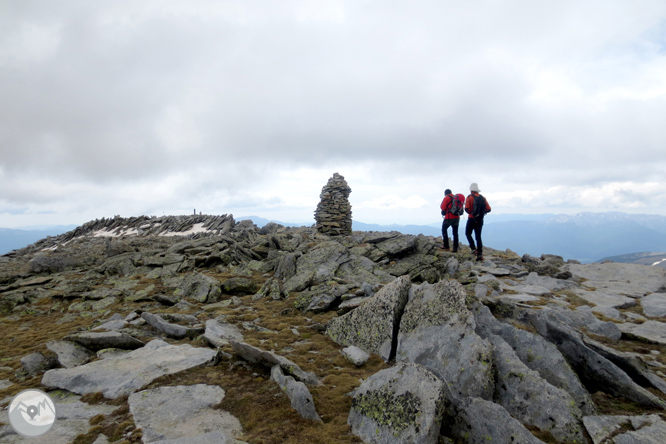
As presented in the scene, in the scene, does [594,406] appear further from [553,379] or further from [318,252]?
[318,252]

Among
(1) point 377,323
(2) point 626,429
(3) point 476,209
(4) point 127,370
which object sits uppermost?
(3) point 476,209

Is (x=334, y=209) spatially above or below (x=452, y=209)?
above

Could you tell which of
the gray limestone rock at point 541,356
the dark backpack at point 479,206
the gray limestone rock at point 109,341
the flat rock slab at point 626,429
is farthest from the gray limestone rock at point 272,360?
the dark backpack at point 479,206

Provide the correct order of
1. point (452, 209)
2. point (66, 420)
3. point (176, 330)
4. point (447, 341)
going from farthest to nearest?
point (452, 209) → point (176, 330) → point (447, 341) → point (66, 420)

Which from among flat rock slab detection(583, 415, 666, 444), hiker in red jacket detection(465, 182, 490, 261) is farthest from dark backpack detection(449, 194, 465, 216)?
flat rock slab detection(583, 415, 666, 444)

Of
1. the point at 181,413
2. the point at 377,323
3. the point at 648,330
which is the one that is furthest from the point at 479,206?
the point at 181,413

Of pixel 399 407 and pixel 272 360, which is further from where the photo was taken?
pixel 272 360

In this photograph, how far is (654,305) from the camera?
38.9ft

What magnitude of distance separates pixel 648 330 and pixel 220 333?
45.5 ft

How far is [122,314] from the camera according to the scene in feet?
45.1

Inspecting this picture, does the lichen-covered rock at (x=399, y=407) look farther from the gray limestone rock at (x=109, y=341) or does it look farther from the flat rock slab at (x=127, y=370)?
the gray limestone rock at (x=109, y=341)

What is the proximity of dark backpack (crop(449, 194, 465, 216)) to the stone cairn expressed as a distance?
12.8 m

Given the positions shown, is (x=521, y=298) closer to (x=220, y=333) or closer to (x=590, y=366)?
(x=590, y=366)

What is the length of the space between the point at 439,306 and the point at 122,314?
13.4 meters
